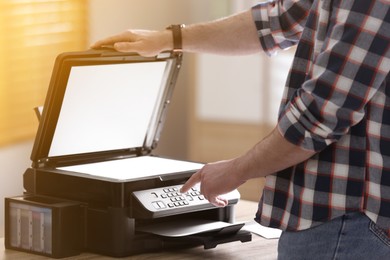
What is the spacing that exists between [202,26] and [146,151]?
40 cm

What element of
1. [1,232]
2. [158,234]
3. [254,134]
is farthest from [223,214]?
[254,134]

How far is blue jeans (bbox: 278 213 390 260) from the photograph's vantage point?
1527 mm

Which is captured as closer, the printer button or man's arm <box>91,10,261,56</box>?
the printer button

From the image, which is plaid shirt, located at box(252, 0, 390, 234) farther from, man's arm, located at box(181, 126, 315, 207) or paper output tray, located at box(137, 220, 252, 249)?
paper output tray, located at box(137, 220, 252, 249)

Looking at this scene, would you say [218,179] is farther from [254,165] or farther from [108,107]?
[108,107]

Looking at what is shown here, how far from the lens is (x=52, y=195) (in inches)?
76.8

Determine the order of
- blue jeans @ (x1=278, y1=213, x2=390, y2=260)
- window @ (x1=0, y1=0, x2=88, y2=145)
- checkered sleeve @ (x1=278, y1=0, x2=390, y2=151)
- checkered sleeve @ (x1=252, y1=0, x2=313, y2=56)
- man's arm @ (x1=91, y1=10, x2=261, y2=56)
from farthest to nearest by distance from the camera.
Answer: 1. window @ (x1=0, y1=0, x2=88, y2=145)
2. man's arm @ (x1=91, y1=10, x2=261, y2=56)
3. checkered sleeve @ (x1=252, y1=0, x2=313, y2=56)
4. blue jeans @ (x1=278, y1=213, x2=390, y2=260)
5. checkered sleeve @ (x1=278, y1=0, x2=390, y2=151)

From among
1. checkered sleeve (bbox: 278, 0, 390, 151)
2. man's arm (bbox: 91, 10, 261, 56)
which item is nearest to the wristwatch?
man's arm (bbox: 91, 10, 261, 56)

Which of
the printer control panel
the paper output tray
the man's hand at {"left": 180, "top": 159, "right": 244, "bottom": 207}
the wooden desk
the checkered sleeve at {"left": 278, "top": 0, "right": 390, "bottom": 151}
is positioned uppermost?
the checkered sleeve at {"left": 278, "top": 0, "right": 390, "bottom": 151}

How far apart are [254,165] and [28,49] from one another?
8.55ft

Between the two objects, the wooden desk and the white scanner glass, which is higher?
the white scanner glass

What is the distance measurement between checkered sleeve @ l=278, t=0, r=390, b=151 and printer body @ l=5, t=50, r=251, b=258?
51 cm

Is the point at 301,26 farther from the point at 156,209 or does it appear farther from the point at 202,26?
the point at 156,209

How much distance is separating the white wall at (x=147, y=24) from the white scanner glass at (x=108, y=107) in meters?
1.83
